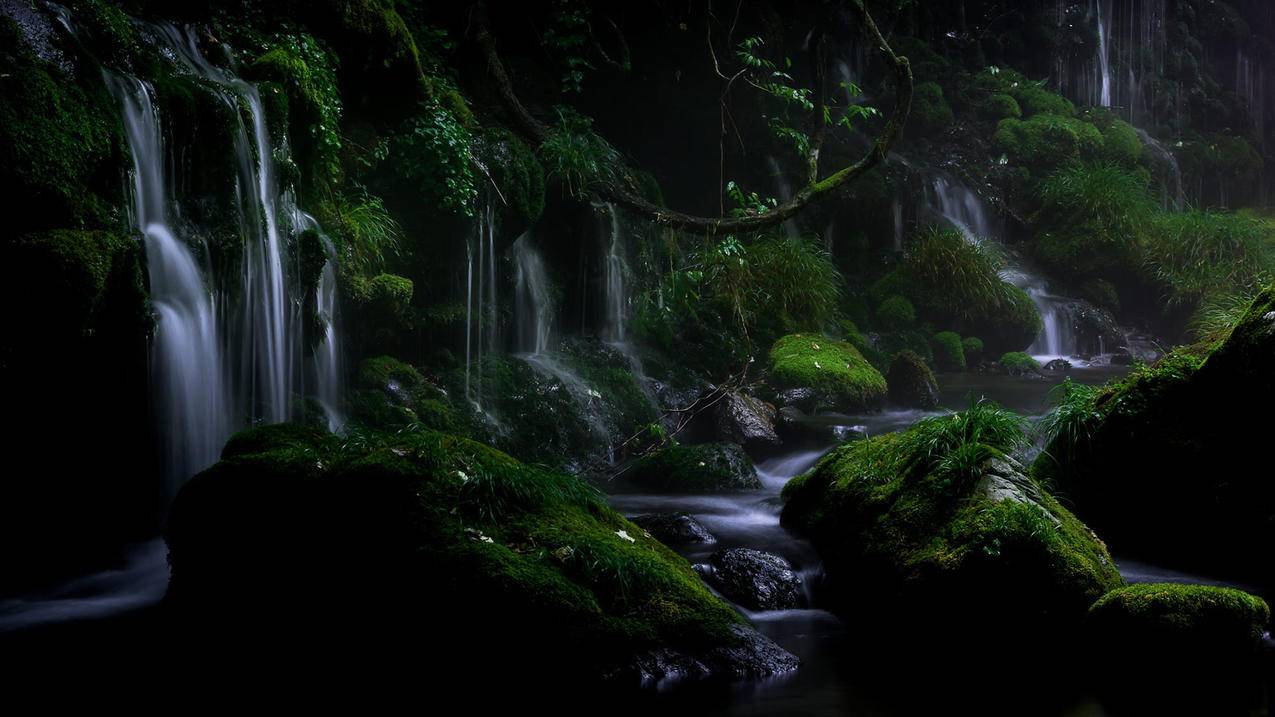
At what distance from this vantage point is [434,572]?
13.4ft

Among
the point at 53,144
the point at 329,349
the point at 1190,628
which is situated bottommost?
the point at 1190,628

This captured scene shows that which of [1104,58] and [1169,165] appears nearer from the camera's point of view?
[1169,165]

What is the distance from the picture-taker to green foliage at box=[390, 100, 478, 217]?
8477 millimetres

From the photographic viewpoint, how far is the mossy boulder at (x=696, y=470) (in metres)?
7.88

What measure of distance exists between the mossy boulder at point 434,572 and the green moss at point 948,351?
10.3m

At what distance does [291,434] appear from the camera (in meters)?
5.26

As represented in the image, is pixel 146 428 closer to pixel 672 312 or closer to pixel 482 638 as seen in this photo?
pixel 482 638

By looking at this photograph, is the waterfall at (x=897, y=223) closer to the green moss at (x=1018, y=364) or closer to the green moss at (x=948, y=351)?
the green moss at (x=948, y=351)

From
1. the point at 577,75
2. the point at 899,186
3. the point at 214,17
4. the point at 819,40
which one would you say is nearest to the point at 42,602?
the point at 214,17

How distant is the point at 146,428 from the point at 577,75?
6.31 meters

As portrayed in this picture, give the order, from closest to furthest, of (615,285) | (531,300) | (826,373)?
(531,300) → (615,285) → (826,373)

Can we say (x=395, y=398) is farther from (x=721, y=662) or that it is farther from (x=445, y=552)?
(x=721, y=662)

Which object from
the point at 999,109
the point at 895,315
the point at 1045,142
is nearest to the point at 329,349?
the point at 895,315

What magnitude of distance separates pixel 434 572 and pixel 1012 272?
48.8 feet
